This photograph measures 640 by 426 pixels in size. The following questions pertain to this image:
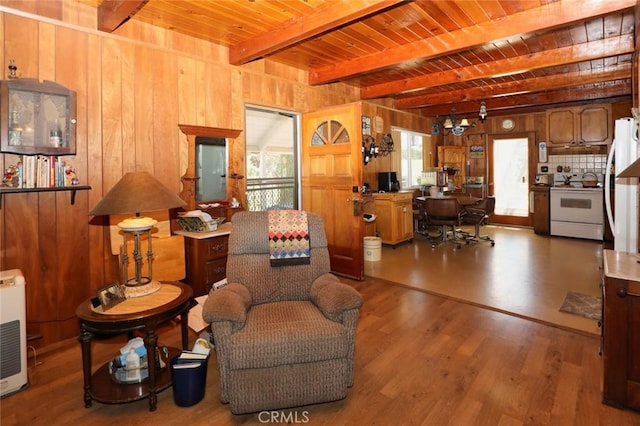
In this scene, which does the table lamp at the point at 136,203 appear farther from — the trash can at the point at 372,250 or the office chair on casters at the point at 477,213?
the office chair on casters at the point at 477,213

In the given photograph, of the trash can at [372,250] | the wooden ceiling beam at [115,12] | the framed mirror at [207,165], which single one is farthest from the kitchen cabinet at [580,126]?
the wooden ceiling beam at [115,12]

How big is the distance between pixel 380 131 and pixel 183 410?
5.23 metres

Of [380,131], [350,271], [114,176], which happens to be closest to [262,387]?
[114,176]

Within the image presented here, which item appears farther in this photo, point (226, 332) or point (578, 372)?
point (578, 372)

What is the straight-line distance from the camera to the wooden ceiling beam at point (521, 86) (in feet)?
15.5

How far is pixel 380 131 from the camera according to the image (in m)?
6.14

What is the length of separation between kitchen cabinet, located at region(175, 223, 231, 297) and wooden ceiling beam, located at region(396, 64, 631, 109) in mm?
4607

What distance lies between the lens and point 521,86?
5.28m

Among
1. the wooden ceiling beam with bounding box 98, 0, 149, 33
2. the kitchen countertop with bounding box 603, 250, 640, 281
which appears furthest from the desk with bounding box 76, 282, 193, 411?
the kitchen countertop with bounding box 603, 250, 640, 281

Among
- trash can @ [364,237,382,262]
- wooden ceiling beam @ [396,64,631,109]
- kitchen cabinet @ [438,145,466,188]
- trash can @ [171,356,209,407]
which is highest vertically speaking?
wooden ceiling beam @ [396,64,631,109]

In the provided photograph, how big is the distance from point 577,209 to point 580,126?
1.55 metres

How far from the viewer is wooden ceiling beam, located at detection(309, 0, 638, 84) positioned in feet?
8.98

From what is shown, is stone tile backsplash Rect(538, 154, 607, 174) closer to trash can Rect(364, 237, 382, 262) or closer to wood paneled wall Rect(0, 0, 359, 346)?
trash can Rect(364, 237, 382, 262)

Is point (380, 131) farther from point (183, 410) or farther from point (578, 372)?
point (183, 410)
